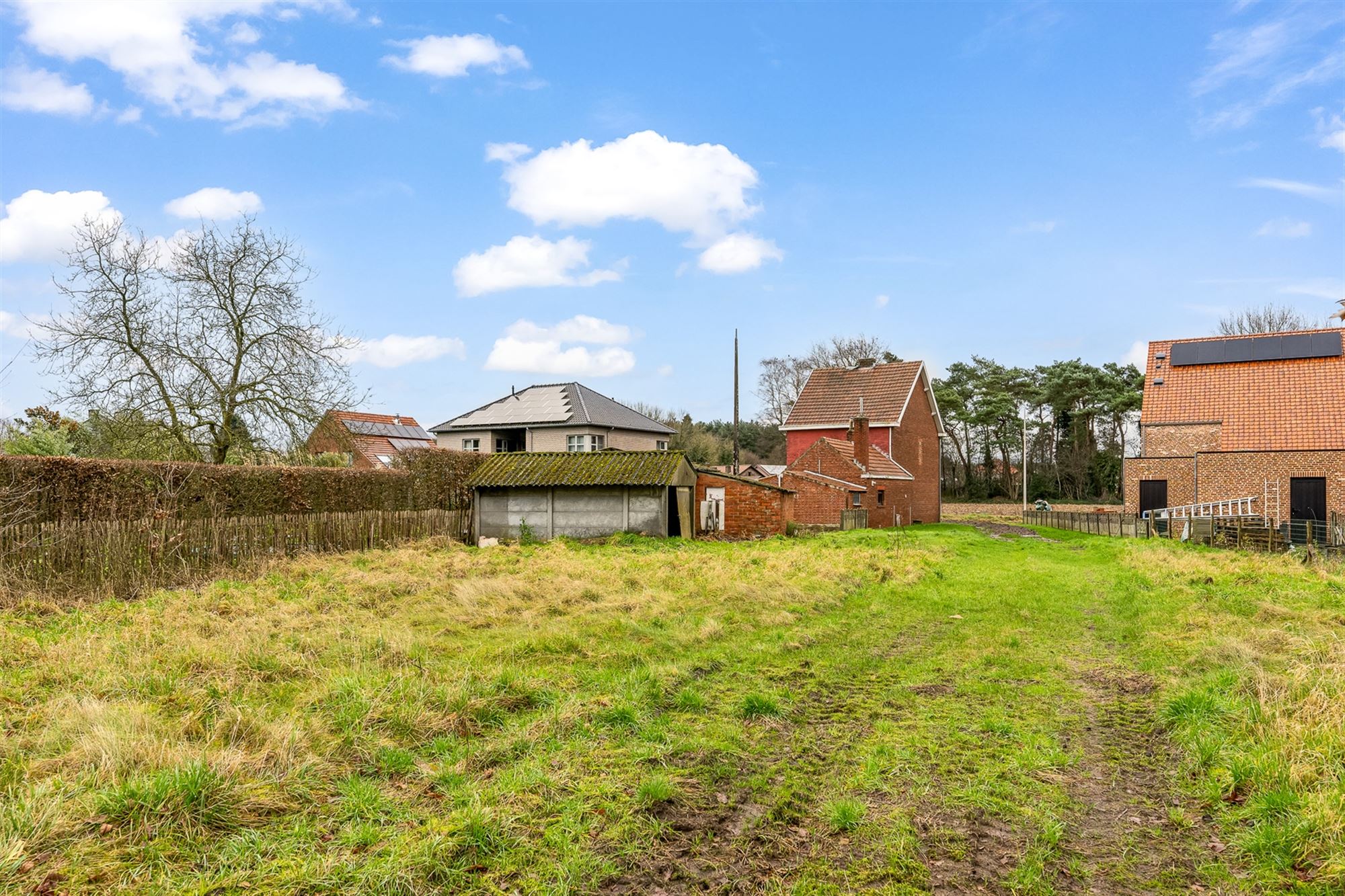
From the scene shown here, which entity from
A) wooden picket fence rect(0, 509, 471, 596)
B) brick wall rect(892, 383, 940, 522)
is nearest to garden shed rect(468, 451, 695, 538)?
wooden picket fence rect(0, 509, 471, 596)

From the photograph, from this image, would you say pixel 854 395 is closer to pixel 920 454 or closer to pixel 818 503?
pixel 920 454

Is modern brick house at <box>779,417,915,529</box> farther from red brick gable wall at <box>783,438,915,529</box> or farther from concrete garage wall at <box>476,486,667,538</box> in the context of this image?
concrete garage wall at <box>476,486,667,538</box>

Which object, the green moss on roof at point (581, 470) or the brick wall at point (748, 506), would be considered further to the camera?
the brick wall at point (748, 506)

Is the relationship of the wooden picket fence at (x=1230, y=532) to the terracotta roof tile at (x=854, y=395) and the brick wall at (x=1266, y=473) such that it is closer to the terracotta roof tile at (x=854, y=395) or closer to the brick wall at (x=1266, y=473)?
the brick wall at (x=1266, y=473)

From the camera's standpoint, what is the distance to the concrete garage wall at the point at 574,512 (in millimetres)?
25422

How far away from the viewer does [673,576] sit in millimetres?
14828

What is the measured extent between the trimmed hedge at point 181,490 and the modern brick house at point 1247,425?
1231 inches

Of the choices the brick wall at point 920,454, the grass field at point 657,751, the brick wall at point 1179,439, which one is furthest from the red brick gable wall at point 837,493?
the grass field at point 657,751

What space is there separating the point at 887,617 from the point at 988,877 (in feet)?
26.4

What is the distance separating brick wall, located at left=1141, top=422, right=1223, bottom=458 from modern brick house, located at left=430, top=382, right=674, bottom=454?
25.6 metres

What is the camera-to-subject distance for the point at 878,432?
4162 cm

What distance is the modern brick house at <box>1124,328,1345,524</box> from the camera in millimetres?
31078

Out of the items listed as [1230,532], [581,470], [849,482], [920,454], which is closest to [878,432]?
[920,454]

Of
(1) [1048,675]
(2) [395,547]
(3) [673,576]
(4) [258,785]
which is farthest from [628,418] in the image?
(4) [258,785]
